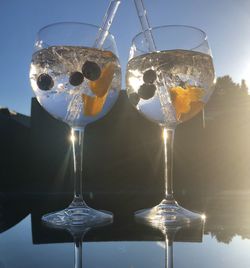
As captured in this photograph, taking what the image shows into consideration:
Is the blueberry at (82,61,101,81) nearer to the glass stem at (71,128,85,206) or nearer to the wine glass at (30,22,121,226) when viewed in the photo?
the wine glass at (30,22,121,226)

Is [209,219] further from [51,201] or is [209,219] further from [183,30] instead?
[183,30]

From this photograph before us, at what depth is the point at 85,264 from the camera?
0.48 metres

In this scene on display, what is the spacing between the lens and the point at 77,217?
87 cm

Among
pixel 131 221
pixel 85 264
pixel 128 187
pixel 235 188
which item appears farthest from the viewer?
pixel 128 187

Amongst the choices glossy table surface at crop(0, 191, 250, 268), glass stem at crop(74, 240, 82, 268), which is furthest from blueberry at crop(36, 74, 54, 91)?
glass stem at crop(74, 240, 82, 268)

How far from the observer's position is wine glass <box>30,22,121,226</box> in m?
1.00

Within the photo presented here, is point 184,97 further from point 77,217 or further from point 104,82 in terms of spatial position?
point 77,217

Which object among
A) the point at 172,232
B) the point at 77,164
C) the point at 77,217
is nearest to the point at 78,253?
the point at 172,232

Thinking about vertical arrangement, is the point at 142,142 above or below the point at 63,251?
above

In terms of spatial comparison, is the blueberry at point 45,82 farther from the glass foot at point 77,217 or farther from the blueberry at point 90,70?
the glass foot at point 77,217

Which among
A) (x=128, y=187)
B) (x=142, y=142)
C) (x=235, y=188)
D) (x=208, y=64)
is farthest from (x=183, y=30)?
(x=142, y=142)

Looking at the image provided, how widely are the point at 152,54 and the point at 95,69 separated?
20cm

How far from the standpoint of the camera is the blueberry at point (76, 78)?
0.99 metres

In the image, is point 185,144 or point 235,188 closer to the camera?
point 235,188
